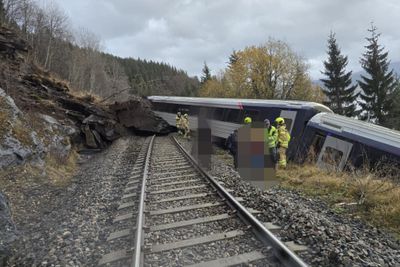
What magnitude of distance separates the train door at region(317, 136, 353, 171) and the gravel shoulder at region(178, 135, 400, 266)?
4.25 meters

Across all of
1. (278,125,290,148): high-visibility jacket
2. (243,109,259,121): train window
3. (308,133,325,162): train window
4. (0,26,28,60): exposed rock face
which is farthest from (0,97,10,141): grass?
(243,109,259,121): train window

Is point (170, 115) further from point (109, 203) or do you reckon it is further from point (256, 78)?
point (256, 78)

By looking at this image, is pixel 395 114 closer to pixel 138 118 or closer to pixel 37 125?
pixel 138 118

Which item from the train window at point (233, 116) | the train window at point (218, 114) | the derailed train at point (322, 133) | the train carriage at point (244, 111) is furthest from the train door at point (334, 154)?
the train window at point (218, 114)

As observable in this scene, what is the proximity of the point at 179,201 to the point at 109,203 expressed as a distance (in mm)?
1626

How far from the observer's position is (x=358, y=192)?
7.91 m

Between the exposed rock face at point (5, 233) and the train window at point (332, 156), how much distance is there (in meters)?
9.80

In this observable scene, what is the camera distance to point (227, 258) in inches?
169

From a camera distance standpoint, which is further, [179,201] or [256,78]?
[256,78]

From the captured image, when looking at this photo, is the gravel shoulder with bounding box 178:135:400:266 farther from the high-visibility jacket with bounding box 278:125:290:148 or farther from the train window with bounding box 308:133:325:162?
the train window with bounding box 308:133:325:162

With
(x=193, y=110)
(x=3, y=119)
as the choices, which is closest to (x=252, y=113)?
(x=193, y=110)

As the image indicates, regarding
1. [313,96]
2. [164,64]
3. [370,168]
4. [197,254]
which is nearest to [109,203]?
[197,254]

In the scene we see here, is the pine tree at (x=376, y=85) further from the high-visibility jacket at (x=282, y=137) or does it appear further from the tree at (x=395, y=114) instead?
the high-visibility jacket at (x=282, y=137)

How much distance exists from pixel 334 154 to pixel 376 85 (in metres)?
29.9
